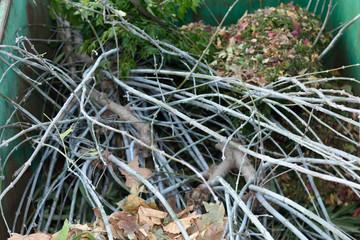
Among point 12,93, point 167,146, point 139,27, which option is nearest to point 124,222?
point 167,146

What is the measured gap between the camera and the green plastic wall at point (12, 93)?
5.70ft

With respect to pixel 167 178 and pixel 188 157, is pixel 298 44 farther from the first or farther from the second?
pixel 167 178

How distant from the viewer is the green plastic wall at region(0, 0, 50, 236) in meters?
1.74

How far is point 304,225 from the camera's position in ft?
6.52

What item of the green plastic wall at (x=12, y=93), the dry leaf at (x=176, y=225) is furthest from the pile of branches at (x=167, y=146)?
the dry leaf at (x=176, y=225)

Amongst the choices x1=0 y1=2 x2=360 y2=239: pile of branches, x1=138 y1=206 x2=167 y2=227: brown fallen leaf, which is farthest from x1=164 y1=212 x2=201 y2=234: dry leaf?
x1=0 y1=2 x2=360 y2=239: pile of branches

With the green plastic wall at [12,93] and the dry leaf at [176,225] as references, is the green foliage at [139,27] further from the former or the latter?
the dry leaf at [176,225]

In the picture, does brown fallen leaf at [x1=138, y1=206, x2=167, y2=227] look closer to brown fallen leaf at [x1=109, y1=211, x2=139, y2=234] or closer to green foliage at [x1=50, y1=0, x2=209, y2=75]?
brown fallen leaf at [x1=109, y1=211, x2=139, y2=234]

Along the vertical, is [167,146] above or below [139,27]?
below

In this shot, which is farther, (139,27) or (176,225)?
(139,27)

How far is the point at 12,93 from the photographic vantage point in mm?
1866

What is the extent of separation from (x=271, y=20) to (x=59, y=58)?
1248 millimetres

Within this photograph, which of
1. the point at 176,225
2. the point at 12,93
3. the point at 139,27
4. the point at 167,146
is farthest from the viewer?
the point at 167,146

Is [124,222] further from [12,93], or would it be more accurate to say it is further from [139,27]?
[139,27]
